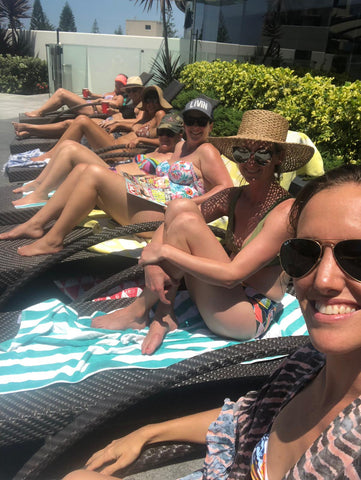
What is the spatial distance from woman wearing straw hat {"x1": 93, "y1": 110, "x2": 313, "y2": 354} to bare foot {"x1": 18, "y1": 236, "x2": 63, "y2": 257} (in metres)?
0.81

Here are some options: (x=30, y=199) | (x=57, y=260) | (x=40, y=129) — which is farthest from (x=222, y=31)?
(x=57, y=260)

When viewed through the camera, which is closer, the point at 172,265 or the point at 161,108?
the point at 172,265

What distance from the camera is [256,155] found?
7.66 feet

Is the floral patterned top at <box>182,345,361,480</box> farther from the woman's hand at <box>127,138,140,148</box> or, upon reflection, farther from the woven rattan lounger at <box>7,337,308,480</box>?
the woman's hand at <box>127,138,140,148</box>

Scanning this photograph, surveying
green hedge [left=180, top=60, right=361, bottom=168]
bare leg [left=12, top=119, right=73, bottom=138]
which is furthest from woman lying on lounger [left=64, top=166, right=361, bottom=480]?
bare leg [left=12, top=119, right=73, bottom=138]

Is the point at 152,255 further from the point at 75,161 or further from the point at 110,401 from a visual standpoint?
the point at 75,161

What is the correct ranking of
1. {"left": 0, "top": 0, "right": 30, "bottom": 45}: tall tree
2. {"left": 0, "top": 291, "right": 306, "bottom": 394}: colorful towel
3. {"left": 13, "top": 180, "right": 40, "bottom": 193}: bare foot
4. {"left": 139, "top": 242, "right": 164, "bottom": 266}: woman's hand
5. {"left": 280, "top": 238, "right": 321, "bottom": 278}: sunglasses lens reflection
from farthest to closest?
{"left": 0, "top": 0, "right": 30, "bottom": 45}: tall tree
{"left": 13, "top": 180, "right": 40, "bottom": 193}: bare foot
{"left": 139, "top": 242, "right": 164, "bottom": 266}: woman's hand
{"left": 0, "top": 291, "right": 306, "bottom": 394}: colorful towel
{"left": 280, "top": 238, "right": 321, "bottom": 278}: sunglasses lens reflection

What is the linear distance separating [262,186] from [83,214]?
136 centimetres

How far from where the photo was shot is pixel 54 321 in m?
2.34

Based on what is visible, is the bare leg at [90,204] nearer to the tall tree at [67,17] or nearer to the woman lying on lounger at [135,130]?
the woman lying on lounger at [135,130]

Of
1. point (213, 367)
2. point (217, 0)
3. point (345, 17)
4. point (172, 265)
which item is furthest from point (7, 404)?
point (217, 0)

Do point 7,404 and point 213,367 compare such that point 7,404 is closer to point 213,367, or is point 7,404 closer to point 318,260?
point 213,367

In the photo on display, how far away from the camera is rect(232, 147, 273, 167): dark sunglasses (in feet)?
7.65

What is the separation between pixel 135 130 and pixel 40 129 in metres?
1.50
